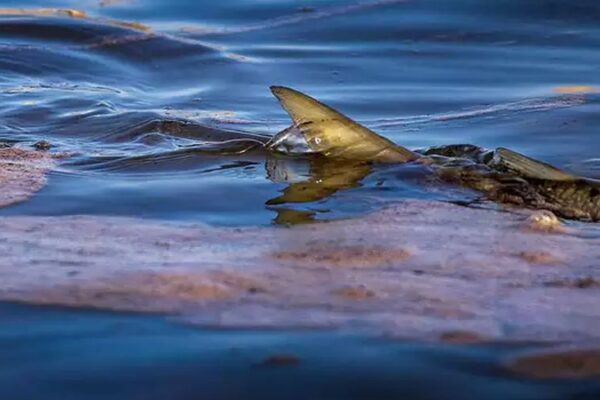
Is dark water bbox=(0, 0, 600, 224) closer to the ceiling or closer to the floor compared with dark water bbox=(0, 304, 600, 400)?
closer to the ceiling

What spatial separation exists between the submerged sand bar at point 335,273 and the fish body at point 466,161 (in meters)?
0.22

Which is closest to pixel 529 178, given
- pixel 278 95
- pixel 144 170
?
pixel 278 95

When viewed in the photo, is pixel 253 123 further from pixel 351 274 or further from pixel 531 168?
pixel 351 274

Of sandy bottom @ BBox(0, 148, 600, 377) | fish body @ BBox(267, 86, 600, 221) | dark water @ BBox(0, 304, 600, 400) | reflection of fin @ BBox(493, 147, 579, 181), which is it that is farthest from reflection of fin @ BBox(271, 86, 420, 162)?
dark water @ BBox(0, 304, 600, 400)

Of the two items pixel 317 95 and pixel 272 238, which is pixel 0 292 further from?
pixel 317 95

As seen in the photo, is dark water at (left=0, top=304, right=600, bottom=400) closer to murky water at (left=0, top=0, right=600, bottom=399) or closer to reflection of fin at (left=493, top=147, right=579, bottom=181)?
murky water at (left=0, top=0, right=600, bottom=399)

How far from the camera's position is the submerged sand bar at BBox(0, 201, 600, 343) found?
1975mm

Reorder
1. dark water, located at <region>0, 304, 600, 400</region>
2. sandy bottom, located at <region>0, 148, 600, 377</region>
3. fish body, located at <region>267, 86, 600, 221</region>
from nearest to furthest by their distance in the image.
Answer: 1. dark water, located at <region>0, 304, 600, 400</region>
2. sandy bottom, located at <region>0, 148, 600, 377</region>
3. fish body, located at <region>267, 86, 600, 221</region>

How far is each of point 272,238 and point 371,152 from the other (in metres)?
0.88

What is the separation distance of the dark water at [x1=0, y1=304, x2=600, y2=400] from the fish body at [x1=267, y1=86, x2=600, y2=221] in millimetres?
1228

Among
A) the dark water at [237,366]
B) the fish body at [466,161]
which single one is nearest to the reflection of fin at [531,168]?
the fish body at [466,161]

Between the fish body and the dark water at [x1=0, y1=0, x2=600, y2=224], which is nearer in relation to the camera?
the fish body

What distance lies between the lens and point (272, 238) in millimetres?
2545

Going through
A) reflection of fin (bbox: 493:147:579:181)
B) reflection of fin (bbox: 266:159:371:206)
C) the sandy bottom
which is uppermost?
reflection of fin (bbox: 493:147:579:181)
